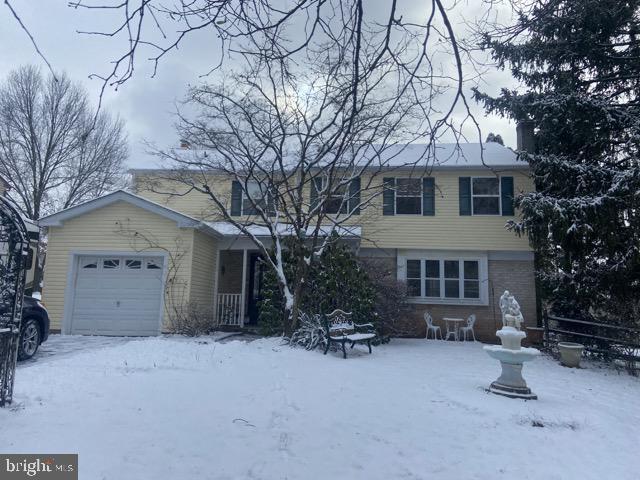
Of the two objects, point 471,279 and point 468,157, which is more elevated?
point 468,157

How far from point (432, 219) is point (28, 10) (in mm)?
13305

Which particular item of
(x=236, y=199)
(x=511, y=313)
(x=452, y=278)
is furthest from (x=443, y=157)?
(x=511, y=313)

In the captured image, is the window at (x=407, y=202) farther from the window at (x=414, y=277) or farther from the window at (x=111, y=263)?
the window at (x=111, y=263)

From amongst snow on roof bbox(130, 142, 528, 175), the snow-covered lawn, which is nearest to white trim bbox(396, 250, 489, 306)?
snow on roof bbox(130, 142, 528, 175)

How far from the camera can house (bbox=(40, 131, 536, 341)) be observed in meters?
13.1

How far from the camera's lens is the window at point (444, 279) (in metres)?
14.9

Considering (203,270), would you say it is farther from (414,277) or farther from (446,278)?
(446,278)

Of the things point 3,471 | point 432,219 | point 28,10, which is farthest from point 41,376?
point 432,219

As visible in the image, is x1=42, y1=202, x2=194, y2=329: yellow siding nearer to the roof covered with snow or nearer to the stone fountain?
the roof covered with snow

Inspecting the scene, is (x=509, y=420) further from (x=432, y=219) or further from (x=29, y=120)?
(x=29, y=120)

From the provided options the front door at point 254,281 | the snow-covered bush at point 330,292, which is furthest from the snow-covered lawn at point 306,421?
the front door at point 254,281

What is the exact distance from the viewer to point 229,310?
1502 cm

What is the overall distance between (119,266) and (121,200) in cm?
198

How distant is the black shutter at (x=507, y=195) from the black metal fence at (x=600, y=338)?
12.3 ft
